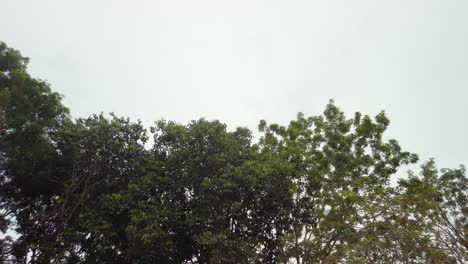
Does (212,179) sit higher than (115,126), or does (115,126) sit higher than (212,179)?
(115,126)

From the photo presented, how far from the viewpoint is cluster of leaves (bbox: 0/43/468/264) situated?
41.2ft

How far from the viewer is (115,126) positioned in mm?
15109

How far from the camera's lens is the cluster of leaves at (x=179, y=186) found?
1256 centimetres

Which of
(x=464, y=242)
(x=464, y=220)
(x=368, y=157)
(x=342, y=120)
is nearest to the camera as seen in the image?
(x=464, y=242)

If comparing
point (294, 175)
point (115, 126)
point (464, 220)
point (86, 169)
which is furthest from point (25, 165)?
point (464, 220)

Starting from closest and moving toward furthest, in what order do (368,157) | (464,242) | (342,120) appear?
(464,242) < (368,157) < (342,120)

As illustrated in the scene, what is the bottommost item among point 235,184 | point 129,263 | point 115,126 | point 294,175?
point 129,263

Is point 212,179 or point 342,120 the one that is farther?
point 342,120

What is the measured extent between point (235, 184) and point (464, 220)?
446 inches

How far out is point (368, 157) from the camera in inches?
530

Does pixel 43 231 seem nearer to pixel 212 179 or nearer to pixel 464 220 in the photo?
pixel 212 179

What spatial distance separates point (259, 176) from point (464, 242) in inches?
294

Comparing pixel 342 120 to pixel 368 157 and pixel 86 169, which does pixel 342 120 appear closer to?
pixel 368 157

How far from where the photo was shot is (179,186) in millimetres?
13836
